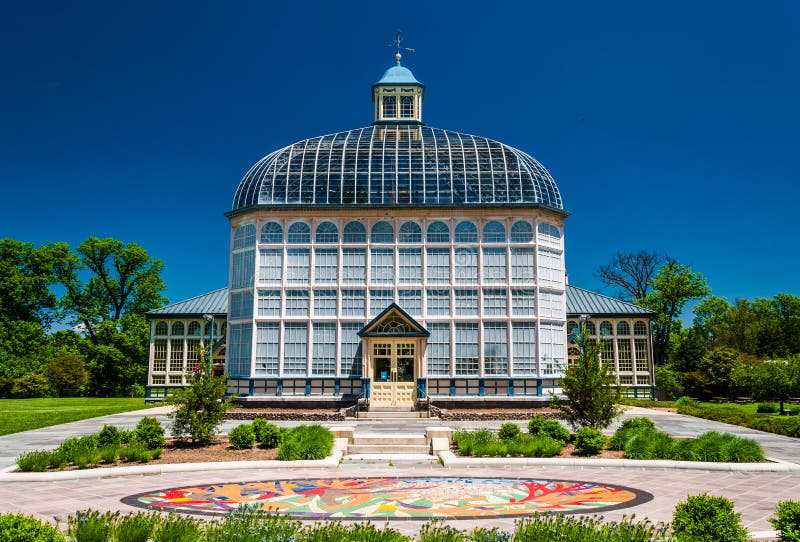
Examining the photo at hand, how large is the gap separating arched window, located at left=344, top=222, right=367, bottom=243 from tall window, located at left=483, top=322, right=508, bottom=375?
28.1 feet

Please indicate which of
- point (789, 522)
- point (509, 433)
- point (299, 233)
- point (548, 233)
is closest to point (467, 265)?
point (548, 233)

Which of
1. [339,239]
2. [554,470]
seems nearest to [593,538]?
[554,470]

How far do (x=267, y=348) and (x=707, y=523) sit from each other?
1185 inches

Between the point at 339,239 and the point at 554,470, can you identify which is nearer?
the point at 554,470

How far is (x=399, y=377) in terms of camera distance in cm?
3491

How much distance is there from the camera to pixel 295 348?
3591 cm

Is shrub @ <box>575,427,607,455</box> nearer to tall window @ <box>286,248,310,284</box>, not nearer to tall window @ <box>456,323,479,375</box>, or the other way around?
tall window @ <box>456,323,479,375</box>

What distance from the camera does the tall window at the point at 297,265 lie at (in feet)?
120

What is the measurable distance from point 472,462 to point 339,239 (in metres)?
21.6

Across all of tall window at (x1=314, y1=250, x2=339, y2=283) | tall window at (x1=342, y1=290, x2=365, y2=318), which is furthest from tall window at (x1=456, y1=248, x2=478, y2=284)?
tall window at (x1=314, y1=250, x2=339, y2=283)

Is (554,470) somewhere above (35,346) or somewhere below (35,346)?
below

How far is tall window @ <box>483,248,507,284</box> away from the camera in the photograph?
3644 cm

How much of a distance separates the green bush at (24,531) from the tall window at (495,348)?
29.4 m

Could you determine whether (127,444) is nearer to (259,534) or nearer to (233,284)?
(259,534)
